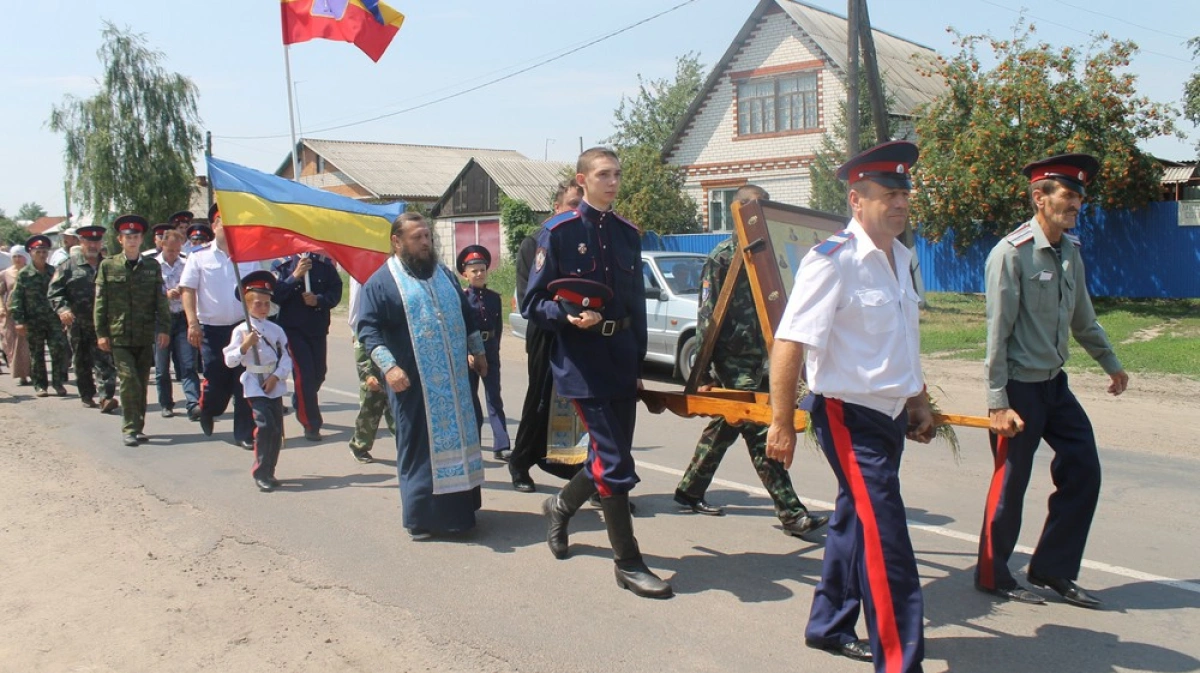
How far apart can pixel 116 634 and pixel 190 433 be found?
539 centimetres

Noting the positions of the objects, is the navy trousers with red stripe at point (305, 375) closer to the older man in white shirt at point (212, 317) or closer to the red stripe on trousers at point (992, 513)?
the older man in white shirt at point (212, 317)

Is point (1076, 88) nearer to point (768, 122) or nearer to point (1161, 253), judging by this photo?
point (1161, 253)

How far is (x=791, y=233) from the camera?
535 centimetres

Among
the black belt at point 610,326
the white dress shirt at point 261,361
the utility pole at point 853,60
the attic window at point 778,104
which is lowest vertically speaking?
the white dress shirt at point 261,361

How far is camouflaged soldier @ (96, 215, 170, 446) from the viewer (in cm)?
928

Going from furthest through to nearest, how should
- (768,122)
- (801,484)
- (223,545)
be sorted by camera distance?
(768,122), (801,484), (223,545)

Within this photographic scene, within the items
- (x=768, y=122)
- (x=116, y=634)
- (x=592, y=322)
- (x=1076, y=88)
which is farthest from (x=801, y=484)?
(x=768, y=122)

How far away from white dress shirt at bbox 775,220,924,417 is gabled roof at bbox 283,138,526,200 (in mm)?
44858

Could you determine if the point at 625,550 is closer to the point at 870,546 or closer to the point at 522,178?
the point at 870,546

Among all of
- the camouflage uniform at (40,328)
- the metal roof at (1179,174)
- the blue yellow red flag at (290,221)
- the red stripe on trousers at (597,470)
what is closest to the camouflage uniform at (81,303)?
the camouflage uniform at (40,328)

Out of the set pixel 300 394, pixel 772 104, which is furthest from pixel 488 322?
pixel 772 104

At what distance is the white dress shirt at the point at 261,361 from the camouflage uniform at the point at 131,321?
201 centimetres

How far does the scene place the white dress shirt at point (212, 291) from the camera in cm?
938

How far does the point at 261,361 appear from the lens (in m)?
7.66
